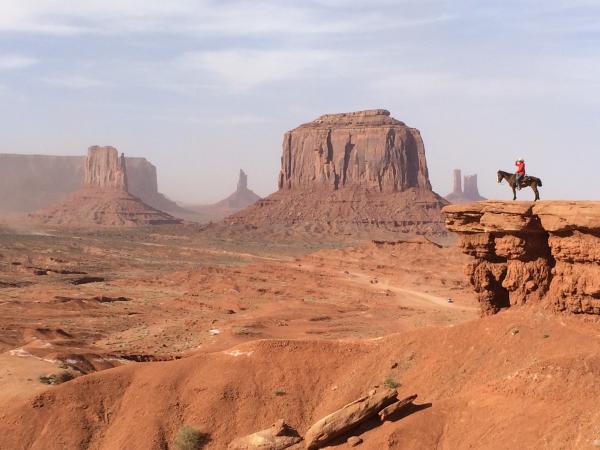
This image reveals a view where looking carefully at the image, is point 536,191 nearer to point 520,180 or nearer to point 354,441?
point 520,180

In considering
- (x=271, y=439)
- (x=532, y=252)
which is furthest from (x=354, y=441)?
(x=532, y=252)

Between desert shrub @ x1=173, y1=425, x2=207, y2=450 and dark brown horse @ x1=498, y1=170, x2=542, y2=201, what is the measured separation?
488 inches

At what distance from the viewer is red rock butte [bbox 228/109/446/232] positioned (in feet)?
456

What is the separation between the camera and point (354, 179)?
147250 millimetres

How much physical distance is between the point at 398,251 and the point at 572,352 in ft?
234

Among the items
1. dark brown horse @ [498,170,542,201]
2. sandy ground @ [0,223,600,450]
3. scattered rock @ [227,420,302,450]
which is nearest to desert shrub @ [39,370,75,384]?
sandy ground @ [0,223,600,450]

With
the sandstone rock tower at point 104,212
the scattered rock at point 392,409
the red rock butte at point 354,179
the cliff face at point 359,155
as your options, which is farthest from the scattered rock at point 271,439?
the sandstone rock tower at point 104,212

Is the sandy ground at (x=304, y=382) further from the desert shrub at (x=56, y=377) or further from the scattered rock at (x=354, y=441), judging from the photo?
the desert shrub at (x=56, y=377)

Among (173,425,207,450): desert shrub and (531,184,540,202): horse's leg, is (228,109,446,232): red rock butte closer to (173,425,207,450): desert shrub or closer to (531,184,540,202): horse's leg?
(531,184,540,202): horse's leg

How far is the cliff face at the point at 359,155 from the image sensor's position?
5733 inches

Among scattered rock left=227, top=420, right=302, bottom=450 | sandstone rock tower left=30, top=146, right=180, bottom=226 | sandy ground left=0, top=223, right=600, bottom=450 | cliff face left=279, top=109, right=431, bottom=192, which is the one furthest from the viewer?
sandstone rock tower left=30, top=146, right=180, bottom=226

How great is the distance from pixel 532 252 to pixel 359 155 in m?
126

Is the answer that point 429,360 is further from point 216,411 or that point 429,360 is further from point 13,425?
point 13,425

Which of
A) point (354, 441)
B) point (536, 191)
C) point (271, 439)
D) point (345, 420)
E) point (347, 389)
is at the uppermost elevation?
point (536, 191)
